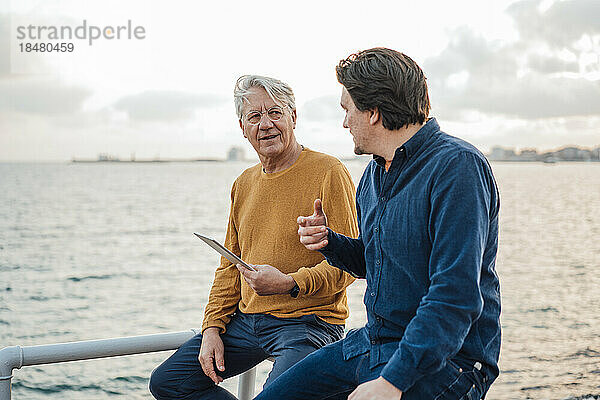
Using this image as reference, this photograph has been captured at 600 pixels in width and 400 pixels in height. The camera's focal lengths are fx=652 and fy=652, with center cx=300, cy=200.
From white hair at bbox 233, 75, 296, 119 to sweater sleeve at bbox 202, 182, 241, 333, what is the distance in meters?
0.34

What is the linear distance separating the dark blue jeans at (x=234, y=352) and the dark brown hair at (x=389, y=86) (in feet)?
2.58

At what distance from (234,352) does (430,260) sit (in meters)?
0.99

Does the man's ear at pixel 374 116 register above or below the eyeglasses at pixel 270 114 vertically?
below

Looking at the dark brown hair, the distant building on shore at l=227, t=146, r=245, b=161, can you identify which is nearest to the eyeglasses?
the dark brown hair

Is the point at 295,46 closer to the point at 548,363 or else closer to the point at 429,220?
the point at 548,363

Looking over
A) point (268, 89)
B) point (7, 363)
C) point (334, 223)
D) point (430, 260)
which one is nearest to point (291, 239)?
point (334, 223)

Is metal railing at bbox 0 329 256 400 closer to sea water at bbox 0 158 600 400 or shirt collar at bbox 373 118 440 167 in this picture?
shirt collar at bbox 373 118 440 167

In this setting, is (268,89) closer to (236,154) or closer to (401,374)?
(401,374)

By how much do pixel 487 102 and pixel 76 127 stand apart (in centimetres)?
2828

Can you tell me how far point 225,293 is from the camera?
7.47 feet

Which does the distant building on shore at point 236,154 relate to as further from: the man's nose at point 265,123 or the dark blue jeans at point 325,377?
the dark blue jeans at point 325,377

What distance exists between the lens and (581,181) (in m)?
56.8

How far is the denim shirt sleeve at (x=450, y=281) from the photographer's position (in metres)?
1.30

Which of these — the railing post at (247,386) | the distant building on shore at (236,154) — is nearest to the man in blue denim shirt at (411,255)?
the railing post at (247,386)
